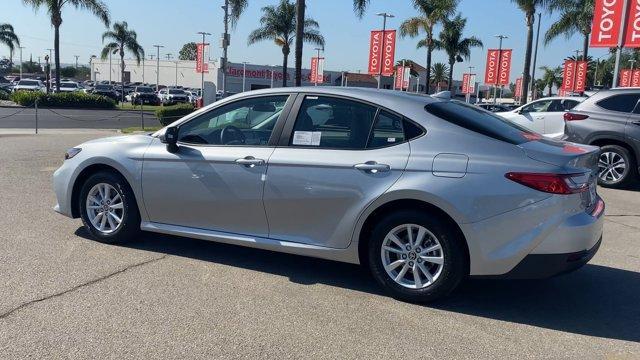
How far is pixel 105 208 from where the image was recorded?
577 centimetres

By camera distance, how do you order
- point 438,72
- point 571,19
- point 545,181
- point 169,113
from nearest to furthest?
point 545,181, point 169,113, point 571,19, point 438,72

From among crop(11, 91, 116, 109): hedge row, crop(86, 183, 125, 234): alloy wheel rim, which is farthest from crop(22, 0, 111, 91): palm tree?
crop(86, 183, 125, 234): alloy wheel rim

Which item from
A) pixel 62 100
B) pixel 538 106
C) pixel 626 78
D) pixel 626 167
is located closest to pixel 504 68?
pixel 626 78

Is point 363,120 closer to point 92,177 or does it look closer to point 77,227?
point 92,177

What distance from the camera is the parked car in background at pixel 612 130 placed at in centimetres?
1020

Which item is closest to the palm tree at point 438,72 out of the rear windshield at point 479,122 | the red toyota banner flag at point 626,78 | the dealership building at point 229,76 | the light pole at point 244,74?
the dealership building at point 229,76

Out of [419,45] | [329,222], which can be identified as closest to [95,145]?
[329,222]

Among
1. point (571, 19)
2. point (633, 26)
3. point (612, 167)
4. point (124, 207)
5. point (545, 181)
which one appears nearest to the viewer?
point (545, 181)

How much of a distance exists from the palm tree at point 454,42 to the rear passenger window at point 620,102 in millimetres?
37033

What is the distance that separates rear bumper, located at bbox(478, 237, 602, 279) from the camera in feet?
13.5

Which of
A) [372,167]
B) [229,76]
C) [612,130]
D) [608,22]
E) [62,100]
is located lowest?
[62,100]

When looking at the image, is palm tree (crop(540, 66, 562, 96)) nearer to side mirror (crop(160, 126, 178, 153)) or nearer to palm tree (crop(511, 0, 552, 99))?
palm tree (crop(511, 0, 552, 99))

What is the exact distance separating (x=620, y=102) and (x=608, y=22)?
27.1ft

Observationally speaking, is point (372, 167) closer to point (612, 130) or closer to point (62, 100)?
point (612, 130)
